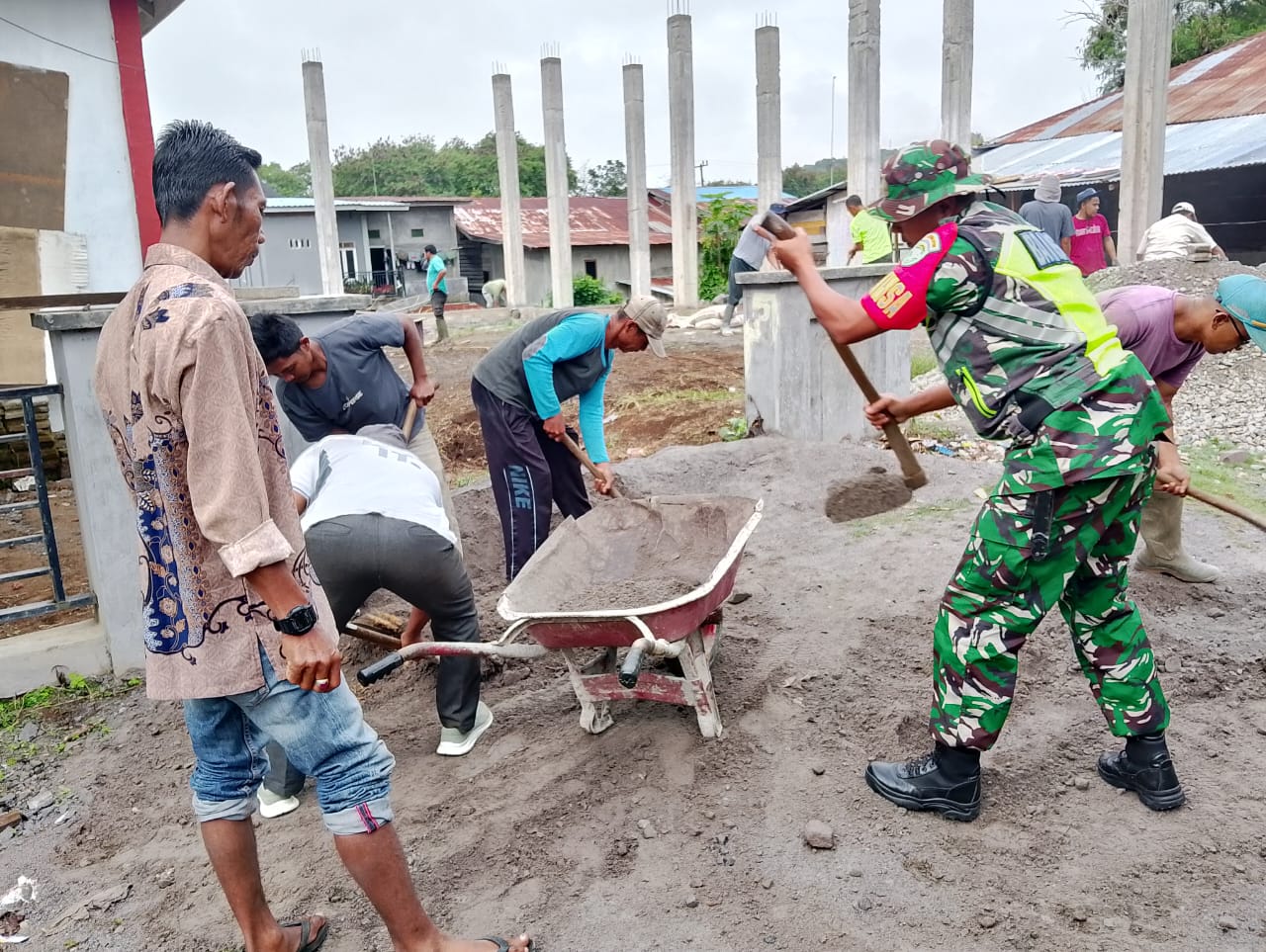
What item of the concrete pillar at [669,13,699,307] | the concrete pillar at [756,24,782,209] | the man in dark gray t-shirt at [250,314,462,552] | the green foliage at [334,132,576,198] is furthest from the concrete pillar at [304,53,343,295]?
the green foliage at [334,132,576,198]

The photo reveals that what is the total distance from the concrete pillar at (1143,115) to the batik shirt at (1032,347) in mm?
10741

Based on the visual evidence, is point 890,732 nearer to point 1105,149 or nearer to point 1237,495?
point 1237,495

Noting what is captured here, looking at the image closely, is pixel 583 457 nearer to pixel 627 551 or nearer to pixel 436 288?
pixel 627 551

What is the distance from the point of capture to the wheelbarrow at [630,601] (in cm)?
287

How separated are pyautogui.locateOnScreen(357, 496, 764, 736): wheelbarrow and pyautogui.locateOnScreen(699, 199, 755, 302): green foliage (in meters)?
16.9

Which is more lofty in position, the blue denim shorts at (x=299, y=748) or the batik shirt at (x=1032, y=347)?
the batik shirt at (x=1032, y=347)

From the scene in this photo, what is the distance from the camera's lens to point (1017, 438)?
2537 millimetres

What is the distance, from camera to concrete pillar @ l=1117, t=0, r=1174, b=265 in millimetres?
11500

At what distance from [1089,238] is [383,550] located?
10653 mm

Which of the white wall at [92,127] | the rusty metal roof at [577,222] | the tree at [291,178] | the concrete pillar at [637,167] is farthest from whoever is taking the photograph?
the tree at [291,178]

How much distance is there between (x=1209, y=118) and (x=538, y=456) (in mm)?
16332

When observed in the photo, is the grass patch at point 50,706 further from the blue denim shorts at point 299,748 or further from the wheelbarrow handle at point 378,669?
the wheelbarrow handle at point 378,669

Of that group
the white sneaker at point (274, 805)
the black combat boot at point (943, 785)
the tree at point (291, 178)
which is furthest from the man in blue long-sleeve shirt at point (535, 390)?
the tree at point (291, 178)

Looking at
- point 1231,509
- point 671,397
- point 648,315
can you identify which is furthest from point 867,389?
→ point 671,397
